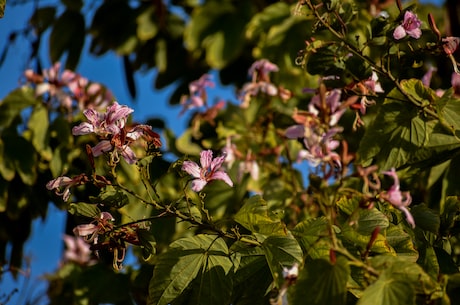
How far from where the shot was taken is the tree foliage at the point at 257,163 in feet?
3.22

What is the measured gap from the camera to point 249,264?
3.54 ft

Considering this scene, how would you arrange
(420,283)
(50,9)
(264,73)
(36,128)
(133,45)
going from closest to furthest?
(420,283) < (264,73) < (36,128) < (50,9) < (133,45)

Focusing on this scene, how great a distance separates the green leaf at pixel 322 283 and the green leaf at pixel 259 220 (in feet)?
0.57

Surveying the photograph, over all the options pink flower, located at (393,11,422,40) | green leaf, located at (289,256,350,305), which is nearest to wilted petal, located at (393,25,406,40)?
pink flower, located at (393,11,422,40)

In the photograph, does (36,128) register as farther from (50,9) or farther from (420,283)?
(420,283)

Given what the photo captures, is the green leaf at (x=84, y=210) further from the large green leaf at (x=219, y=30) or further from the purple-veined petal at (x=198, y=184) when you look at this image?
the large green leaf at (x=219, y=30)

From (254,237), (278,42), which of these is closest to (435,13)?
(278,42)

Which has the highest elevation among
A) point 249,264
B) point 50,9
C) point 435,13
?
point 50,9

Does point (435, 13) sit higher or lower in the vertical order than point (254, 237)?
lower

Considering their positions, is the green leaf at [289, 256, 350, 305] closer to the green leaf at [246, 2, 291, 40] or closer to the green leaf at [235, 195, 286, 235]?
the green leaf at [235, 195, 286, 235]

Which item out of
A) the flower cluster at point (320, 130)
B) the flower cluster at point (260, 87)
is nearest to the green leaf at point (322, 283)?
the flower cluster at point (320, 130)

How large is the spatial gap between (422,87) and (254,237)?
37 centimetres

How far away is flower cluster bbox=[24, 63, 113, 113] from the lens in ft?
6.72

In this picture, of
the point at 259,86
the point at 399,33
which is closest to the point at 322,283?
the point at 399,33
